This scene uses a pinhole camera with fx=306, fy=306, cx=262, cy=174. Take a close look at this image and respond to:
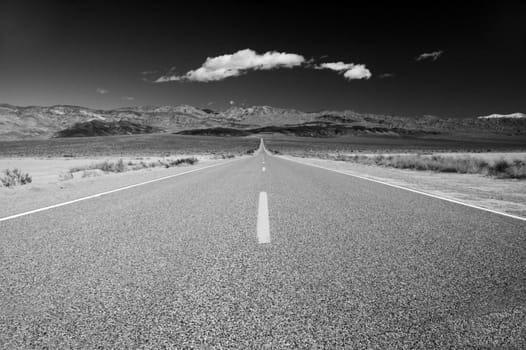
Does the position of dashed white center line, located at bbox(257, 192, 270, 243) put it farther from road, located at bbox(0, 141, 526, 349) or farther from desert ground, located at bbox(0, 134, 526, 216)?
desert ground, located at bbox(0, 134, 526, 216)

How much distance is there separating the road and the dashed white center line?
0.05m

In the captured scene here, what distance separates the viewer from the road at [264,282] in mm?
1777

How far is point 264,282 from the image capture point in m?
2.45

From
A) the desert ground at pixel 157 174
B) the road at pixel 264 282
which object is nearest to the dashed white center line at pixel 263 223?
the road at pixel 264 282

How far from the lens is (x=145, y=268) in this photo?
108 inches

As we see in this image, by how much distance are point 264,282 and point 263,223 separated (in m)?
1.92

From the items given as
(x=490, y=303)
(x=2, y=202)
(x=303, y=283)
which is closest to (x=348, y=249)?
(x=303, y=283)

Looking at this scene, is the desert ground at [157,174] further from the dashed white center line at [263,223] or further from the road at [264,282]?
the dashed white center line at [263,223]

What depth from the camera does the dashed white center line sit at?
3.64 meters

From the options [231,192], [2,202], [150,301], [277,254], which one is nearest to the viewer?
[150,301]

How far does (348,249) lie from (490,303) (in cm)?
131

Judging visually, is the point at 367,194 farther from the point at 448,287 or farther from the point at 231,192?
the point at 448,287

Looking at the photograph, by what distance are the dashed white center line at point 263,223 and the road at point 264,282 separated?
47mm

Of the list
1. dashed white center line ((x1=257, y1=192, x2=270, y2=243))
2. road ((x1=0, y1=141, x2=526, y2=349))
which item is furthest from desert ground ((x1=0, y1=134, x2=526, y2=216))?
dashed white center line ((x1=257, y1=192, x2=270, y2=243))
